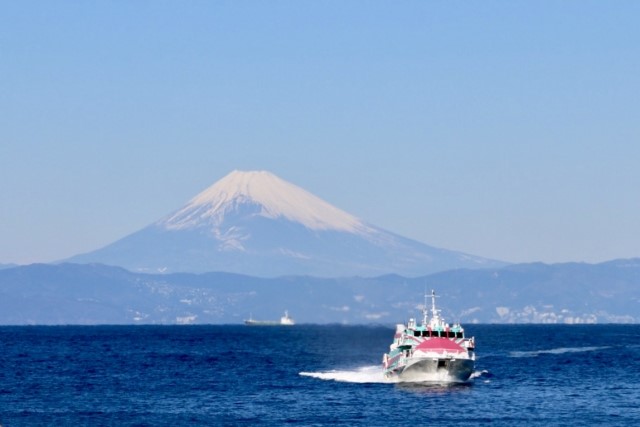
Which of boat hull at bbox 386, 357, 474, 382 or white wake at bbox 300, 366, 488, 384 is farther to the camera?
white wake at bbox 300, 366, 488, 384

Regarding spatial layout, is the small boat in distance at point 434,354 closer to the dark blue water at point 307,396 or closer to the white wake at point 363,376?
the white wake at point 363,376

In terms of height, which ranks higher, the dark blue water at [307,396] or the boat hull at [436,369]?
the boat hull at [436,369]

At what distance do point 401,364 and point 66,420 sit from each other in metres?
42.5

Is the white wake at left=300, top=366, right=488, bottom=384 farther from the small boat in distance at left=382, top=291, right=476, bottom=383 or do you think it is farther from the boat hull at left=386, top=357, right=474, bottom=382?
the small boat in distance at left=382, top=291, right=476, bottom=383

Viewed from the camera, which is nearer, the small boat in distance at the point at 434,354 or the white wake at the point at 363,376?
the small boat in distance at the point at 434,354

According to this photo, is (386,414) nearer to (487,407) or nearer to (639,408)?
(487,407)

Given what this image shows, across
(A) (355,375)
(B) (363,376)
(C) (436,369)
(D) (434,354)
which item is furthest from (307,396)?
(A) (355,375)

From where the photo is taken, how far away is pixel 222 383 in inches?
5955

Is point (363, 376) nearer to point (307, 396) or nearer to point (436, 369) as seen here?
point (436, 369)

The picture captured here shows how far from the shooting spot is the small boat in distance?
5522 inches

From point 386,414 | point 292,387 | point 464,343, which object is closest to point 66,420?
point 386,414

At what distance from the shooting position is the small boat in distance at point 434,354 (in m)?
140

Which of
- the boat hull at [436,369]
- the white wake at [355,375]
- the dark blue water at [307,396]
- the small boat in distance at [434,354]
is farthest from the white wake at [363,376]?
the small boat in distance at [434,354]

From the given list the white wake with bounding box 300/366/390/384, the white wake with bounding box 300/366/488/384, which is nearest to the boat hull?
the white wake with bounding box 300/366/488/384
